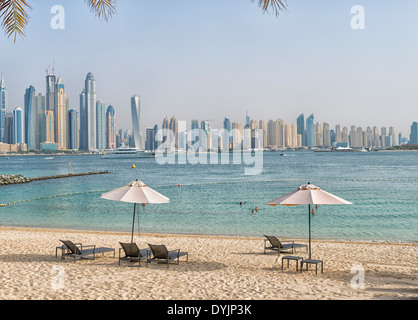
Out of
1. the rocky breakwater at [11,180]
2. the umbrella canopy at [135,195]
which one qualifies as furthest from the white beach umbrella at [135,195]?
the rocky breakwater at [11,180]

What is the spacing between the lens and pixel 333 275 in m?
10.6

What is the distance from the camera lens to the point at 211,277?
33.3ft

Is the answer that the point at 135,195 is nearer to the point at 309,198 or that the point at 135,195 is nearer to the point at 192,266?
the point at 192,266

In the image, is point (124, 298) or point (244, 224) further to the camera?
point (244, 224)

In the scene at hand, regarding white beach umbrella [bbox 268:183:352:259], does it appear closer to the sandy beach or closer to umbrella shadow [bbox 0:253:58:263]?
the sandy beach

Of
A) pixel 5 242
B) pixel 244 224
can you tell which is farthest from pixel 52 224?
pixel 244 224

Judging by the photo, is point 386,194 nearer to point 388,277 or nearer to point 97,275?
point 388,277

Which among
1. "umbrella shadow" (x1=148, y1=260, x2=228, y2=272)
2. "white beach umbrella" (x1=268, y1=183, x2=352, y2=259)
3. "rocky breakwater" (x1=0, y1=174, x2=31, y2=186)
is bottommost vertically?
"rocky breakwater" (x1=0, y1=174, x2=31, y2=186)

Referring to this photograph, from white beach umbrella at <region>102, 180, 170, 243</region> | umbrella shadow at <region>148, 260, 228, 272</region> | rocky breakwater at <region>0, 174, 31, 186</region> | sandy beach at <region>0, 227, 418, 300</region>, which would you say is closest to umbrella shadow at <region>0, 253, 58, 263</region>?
sandy beach at <region>0, 227, 418, 300</region>

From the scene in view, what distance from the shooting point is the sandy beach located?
8.50 m

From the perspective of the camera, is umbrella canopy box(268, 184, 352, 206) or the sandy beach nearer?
the sandy beach
